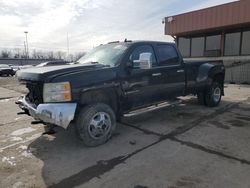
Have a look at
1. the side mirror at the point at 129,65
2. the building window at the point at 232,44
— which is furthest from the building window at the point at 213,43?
the side mirror at the point at 129,65

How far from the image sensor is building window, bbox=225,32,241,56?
56.5 ft

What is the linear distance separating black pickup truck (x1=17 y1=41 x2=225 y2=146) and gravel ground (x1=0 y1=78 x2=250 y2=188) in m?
0.49

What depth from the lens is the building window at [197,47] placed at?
19.4 m

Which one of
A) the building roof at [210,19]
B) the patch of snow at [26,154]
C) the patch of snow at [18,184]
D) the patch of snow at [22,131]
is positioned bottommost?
the patch of snow at [18,184]

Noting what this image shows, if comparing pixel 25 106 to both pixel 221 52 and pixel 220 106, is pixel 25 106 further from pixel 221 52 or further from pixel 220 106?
pixel 221 52

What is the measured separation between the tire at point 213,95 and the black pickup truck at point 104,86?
1247 millimetres

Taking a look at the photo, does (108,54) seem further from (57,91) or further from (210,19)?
(210,19)

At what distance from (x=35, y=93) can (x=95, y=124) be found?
1.22m

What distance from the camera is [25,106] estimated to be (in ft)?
14.7

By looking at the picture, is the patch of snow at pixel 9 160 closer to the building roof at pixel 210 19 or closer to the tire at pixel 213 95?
the tire at pixel 213 95

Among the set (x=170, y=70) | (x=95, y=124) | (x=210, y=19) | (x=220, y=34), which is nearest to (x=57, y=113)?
(x=95, y=124)

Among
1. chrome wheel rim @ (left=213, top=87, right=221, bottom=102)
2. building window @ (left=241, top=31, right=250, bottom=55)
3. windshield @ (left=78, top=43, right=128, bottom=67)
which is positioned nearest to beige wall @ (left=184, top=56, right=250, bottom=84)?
building window @ (left=241, top=31, right=250, bottom=55)

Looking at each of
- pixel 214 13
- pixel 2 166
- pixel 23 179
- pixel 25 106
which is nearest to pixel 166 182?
pixel 23 179

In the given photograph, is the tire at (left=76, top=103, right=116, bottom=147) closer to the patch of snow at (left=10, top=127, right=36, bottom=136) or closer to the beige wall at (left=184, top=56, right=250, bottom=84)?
the patch of snow at (left=10, top=127, right=36, bottom=136)
